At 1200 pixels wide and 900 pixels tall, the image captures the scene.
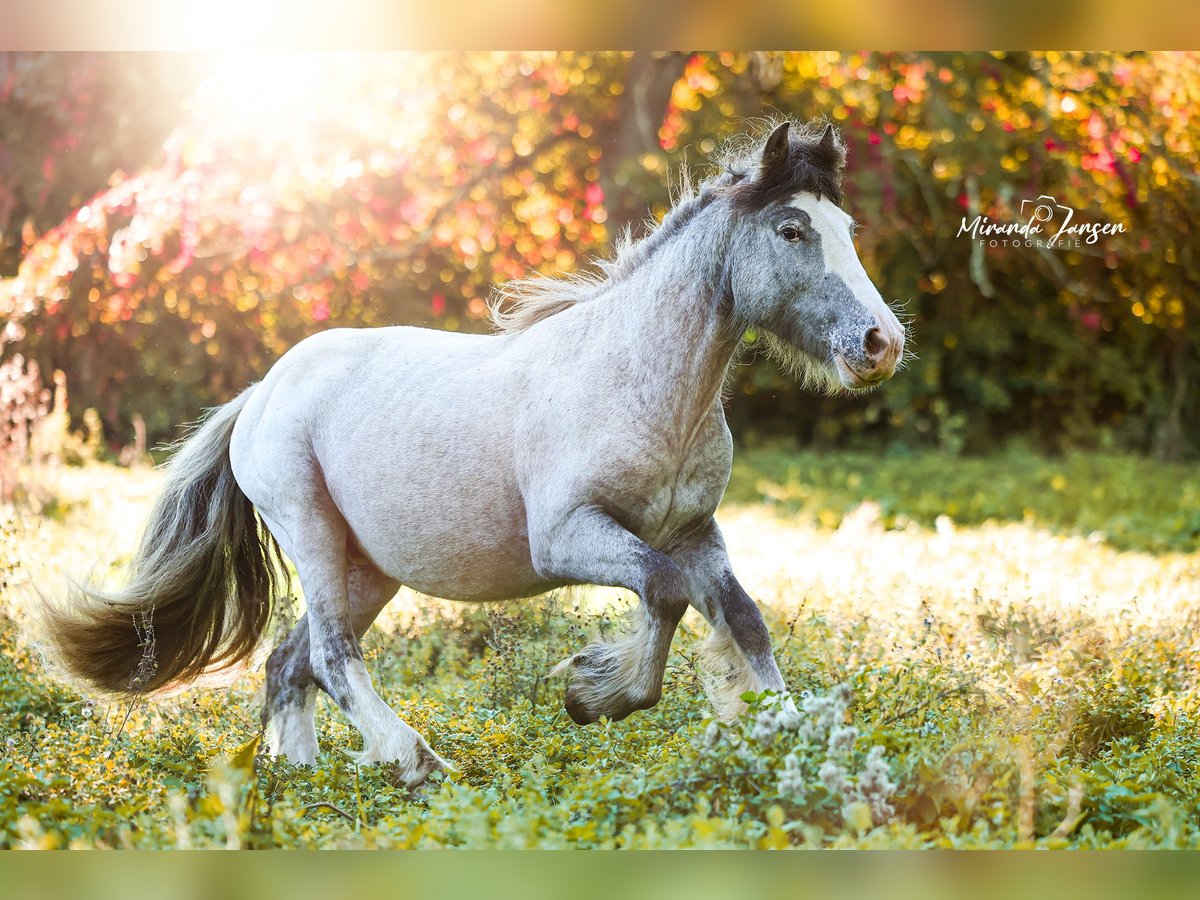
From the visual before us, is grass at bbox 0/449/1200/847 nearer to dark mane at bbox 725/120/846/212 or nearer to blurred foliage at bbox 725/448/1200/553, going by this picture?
blurred foliage at bbox 725/448/1200/553

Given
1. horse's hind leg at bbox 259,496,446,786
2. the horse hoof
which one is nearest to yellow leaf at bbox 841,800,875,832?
the horse hoof

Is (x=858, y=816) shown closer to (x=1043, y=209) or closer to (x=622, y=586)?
(x=622, y=586)

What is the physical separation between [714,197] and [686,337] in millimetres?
444

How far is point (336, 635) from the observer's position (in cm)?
386

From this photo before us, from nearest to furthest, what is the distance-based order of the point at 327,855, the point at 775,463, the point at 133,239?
1. the point at 327,855
2. the point at 133,239
3. the point at 775,463

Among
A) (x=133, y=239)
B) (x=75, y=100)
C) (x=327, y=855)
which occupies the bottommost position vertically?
(x=327, y=855)

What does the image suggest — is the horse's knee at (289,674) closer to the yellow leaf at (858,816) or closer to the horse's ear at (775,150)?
the yellow leaf at (858,816)

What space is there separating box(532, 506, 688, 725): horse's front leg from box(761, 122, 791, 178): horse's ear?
111 centimetres

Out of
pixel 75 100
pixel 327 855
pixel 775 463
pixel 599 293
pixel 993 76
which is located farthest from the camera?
pixel 775 463

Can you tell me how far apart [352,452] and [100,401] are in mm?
5503

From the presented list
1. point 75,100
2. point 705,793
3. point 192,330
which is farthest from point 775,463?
point 705,793

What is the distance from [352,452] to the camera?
3.93 meters

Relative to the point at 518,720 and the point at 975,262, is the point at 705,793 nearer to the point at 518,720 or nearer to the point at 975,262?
the point at 518,720

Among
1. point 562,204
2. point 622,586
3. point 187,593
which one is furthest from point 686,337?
point 562,204
